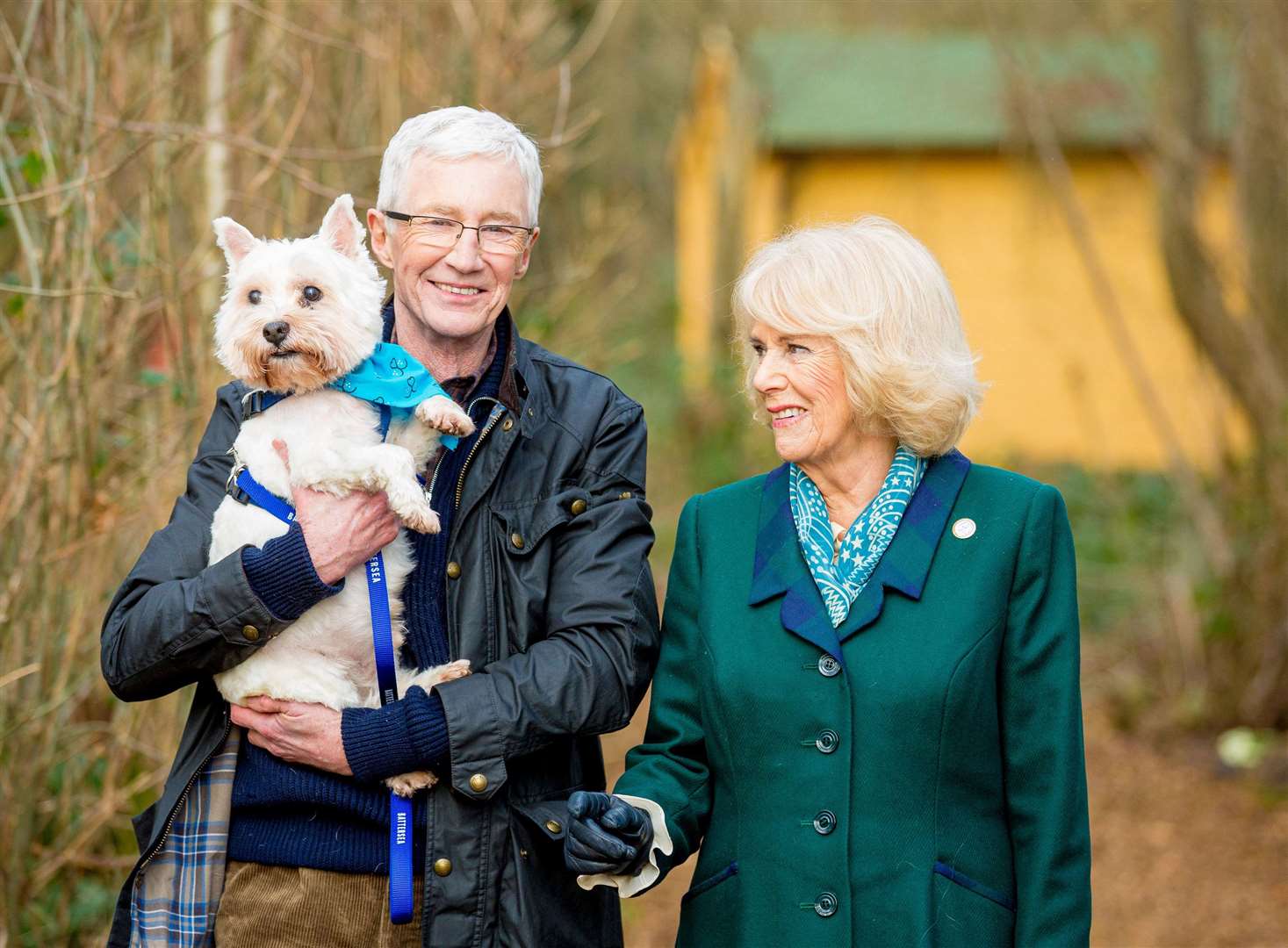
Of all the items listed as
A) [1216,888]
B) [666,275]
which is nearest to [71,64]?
[1216,888]

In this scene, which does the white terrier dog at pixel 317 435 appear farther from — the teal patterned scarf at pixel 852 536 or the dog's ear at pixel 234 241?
the teal patterned scarf at pixel 852 536

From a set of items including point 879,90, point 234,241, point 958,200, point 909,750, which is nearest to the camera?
point 909,750

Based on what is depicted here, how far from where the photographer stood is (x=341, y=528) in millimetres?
3074

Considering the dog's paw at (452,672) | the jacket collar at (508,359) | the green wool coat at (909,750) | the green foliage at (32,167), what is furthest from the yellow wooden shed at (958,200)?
the dog's paw at (452,672)

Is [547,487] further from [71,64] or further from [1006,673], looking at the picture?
[71,64]

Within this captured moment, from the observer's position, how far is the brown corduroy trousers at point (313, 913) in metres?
2.94

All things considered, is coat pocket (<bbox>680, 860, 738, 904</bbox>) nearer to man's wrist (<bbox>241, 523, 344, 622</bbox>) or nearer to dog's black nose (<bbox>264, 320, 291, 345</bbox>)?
man's wrist (<bbox>241, 523, 344, 622</bbox>)

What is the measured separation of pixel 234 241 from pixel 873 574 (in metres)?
1.61

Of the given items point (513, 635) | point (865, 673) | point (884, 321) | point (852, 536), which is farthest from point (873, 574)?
point (513, 635)

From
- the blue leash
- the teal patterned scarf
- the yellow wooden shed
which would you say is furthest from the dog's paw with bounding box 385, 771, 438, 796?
the yellow wooden shed

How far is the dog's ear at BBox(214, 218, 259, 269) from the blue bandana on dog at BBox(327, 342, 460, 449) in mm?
360

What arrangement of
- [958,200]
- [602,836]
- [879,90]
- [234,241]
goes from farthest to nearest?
[879,90] < [958,200] < [234,241] < [602,836]

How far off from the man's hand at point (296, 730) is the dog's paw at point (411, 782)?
10cm

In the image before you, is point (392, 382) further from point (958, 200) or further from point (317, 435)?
point (958, 200)
